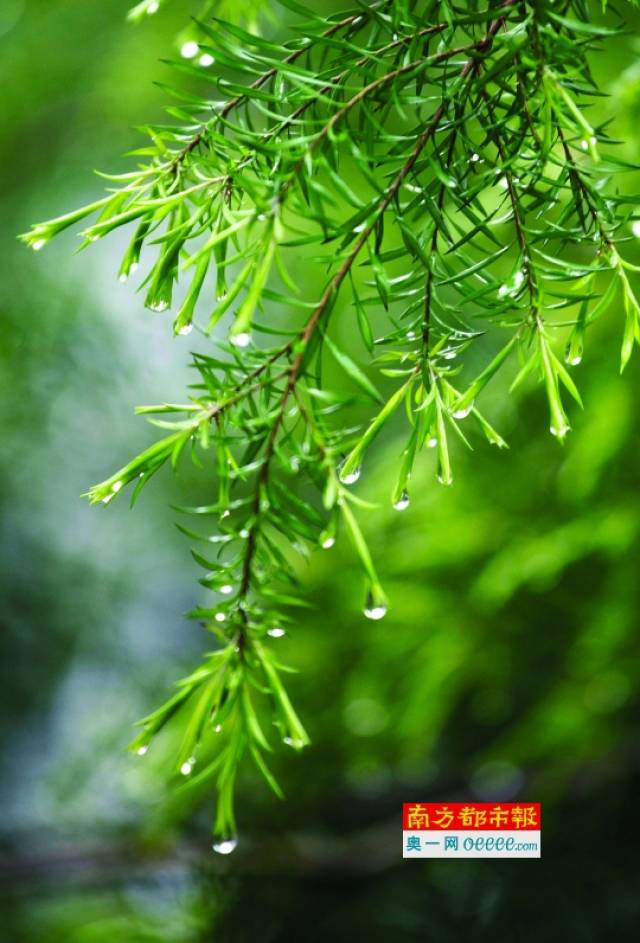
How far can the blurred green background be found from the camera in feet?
2.57

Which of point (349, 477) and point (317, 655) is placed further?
point (317, 655)

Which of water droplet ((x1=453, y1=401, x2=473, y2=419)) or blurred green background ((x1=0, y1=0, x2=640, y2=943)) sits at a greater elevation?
blurred green background ((x1=0, y1=0, x2=640, y2=943))

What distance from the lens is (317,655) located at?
3.08 feet

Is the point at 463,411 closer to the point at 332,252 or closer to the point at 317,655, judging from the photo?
the point at 332,252

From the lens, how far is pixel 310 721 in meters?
0.97

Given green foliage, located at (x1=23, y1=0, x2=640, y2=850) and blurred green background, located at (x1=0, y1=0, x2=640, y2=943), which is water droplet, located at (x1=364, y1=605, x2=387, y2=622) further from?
blurred green background, located at (x1=0, y1=0, x2=640, y2=943)

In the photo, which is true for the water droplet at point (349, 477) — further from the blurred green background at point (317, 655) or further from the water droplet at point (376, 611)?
the blurred green background at point (317, 655)

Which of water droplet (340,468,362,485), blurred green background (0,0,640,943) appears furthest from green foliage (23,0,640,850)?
blurred green background (0,0,640,943)

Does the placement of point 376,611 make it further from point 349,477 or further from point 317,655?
point 317,655

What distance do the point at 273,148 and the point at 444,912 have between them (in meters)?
0.81

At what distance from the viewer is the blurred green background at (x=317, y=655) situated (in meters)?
0.78

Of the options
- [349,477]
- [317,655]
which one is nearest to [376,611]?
[349,477]

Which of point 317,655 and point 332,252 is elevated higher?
point 317,655

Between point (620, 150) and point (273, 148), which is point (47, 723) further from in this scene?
point (273, 148)
